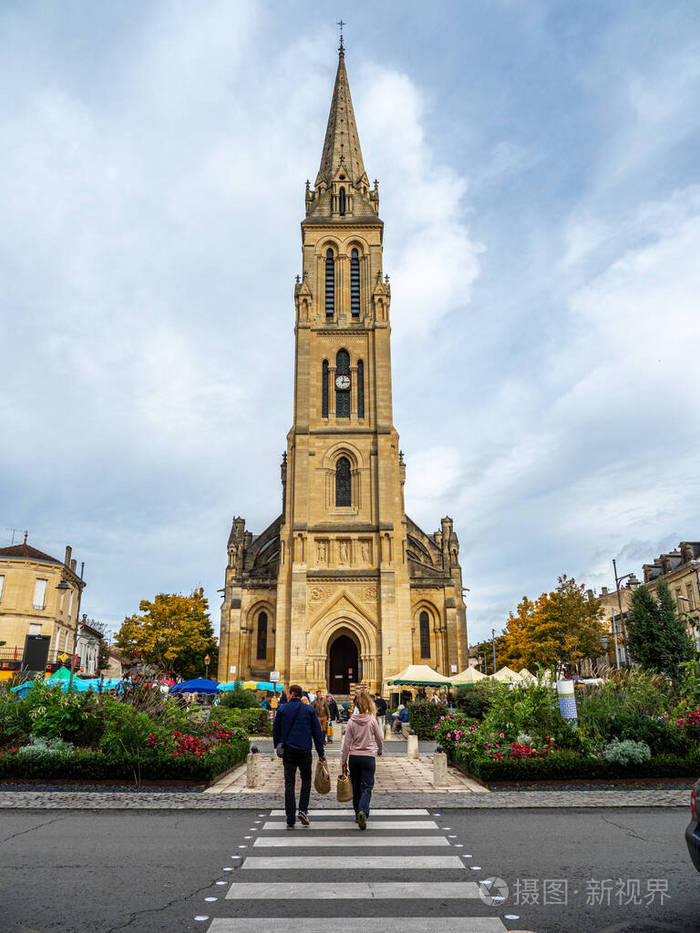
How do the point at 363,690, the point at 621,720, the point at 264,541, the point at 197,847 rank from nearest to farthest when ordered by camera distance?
the point at 197,847
the point at 363,690
the point at 621,720
the point at 264,541

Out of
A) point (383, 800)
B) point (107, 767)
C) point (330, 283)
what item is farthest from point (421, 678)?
point (330, 283)

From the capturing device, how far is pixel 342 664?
138 feet

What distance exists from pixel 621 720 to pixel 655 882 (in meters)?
7.63

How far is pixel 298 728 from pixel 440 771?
4920mm

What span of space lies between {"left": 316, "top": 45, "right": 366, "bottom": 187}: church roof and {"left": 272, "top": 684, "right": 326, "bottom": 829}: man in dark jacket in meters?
46.0

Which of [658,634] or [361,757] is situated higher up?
[658,634]

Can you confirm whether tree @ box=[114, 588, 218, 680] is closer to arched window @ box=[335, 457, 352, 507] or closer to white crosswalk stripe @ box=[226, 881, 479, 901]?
Answer: arched window @ box=[335, 457, 352, 507]

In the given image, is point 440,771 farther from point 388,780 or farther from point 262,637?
point 262,637

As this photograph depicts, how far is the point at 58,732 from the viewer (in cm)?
1398

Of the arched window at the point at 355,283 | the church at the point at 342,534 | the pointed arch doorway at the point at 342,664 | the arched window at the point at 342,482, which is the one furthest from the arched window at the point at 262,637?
the arched window at the point at 355,283

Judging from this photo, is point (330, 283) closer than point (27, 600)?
No

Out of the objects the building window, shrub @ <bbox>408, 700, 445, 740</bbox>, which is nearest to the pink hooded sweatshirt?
shrub @ <bbox>408, 700, 445, 740</bbox>

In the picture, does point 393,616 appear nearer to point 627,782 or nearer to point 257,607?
point 257,607

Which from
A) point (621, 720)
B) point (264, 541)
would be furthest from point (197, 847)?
point (264, 541)
